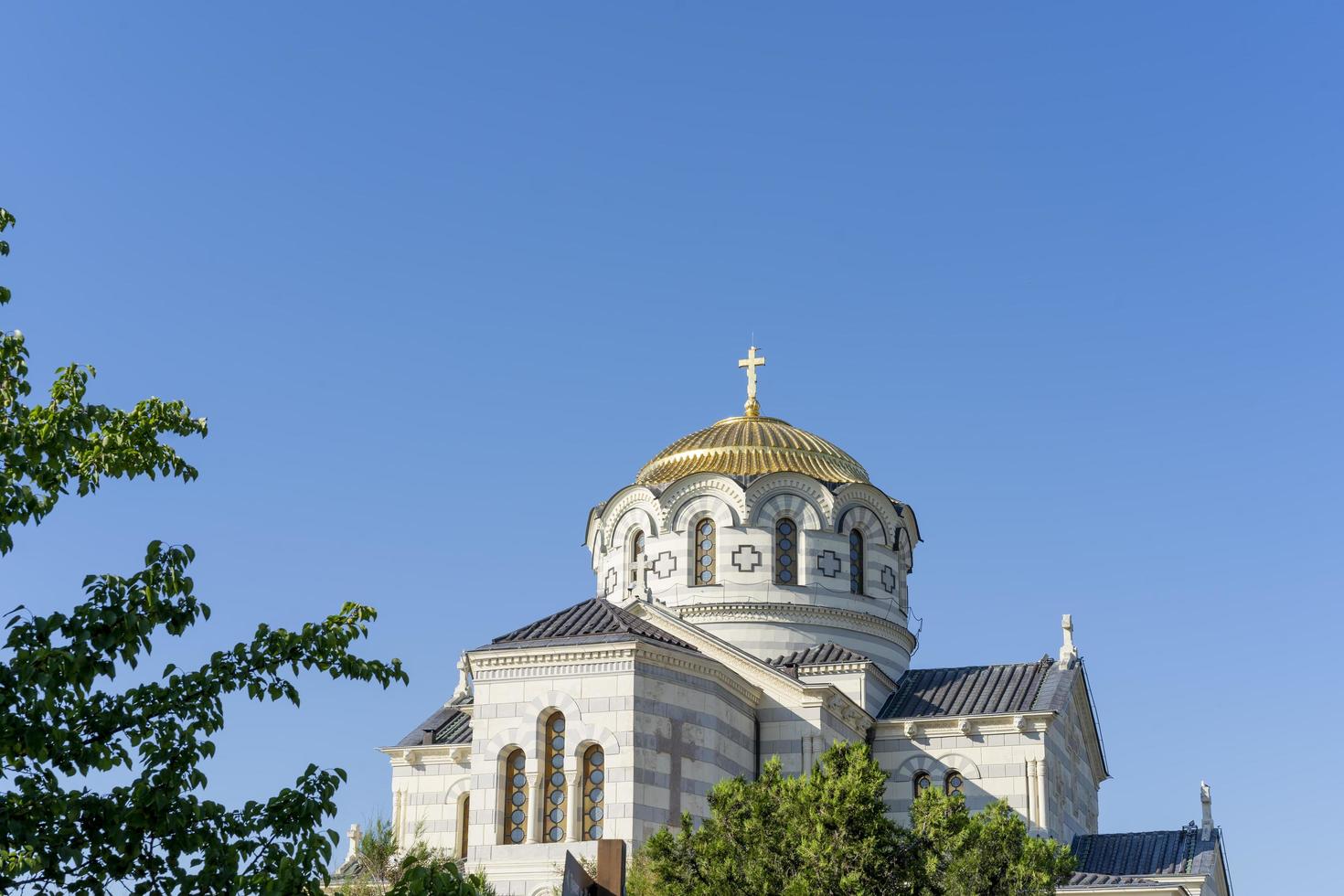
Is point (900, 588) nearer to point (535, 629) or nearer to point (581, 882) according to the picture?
point (535, 629)

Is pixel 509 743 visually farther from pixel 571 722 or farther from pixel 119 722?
pixel 119 722

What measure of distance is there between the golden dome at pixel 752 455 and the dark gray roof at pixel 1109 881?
35.1ft

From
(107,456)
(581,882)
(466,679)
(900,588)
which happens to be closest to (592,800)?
(466,679)

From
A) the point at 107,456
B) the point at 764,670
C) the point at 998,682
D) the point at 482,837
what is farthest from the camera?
the point at 998,682

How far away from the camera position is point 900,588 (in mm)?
40969

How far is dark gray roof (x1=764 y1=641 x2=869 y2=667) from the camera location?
37281mm

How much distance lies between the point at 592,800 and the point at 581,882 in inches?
796

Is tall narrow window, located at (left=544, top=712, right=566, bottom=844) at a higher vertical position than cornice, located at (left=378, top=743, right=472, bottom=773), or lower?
lower

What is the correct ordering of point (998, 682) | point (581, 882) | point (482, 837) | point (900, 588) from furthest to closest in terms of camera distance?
point (900, 588), point (998, 682), point (482, 837), point (581, 882)

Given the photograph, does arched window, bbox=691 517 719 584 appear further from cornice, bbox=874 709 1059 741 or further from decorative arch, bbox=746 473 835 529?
cornice, bbox=874 709 1059 741

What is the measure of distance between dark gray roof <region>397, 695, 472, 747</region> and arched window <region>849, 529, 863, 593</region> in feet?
30.1

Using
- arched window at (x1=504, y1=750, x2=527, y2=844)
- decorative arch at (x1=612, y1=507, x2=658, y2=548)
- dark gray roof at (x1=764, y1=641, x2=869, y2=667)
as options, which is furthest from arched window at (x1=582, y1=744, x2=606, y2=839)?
decorative arch at (x1=612, y1=507, x2=658, y2=548)

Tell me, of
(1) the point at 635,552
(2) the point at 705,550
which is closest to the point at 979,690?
(2) the point at 705,550

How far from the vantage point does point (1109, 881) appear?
1299 inches
